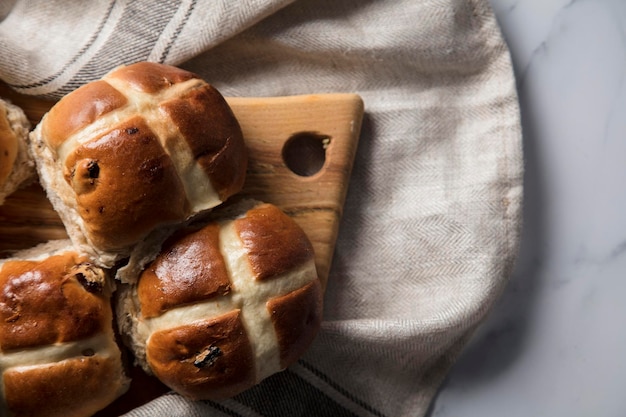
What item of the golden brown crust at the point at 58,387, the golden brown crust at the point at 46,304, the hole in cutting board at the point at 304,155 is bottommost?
the golden brown crust at the point at 58,387

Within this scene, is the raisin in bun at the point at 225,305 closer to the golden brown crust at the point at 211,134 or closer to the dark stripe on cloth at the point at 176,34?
the golden brown crust at the point at 211,134

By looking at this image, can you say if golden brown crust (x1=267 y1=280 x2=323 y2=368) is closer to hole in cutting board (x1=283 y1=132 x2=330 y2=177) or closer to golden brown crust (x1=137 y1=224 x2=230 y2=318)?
golden brown crust (x1=137 y1=224 x2=230 y2=318)

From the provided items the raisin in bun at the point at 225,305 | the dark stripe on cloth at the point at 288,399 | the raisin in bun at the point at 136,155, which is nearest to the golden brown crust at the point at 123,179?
the raisin in bun at the point at 136,155

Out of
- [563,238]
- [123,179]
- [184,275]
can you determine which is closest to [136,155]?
[123,179]

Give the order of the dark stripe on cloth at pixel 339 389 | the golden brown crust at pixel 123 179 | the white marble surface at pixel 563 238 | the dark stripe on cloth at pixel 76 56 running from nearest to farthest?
the golden brown crust at pixel 123 179
the dark stripe on cloth at pixel 76 56
the dark stripe on cloth at pixel 339 389
the white marble surface at pixel 563 238

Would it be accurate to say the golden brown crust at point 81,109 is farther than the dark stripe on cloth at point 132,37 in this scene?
No

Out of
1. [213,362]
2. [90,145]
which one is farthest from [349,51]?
[213,362]
